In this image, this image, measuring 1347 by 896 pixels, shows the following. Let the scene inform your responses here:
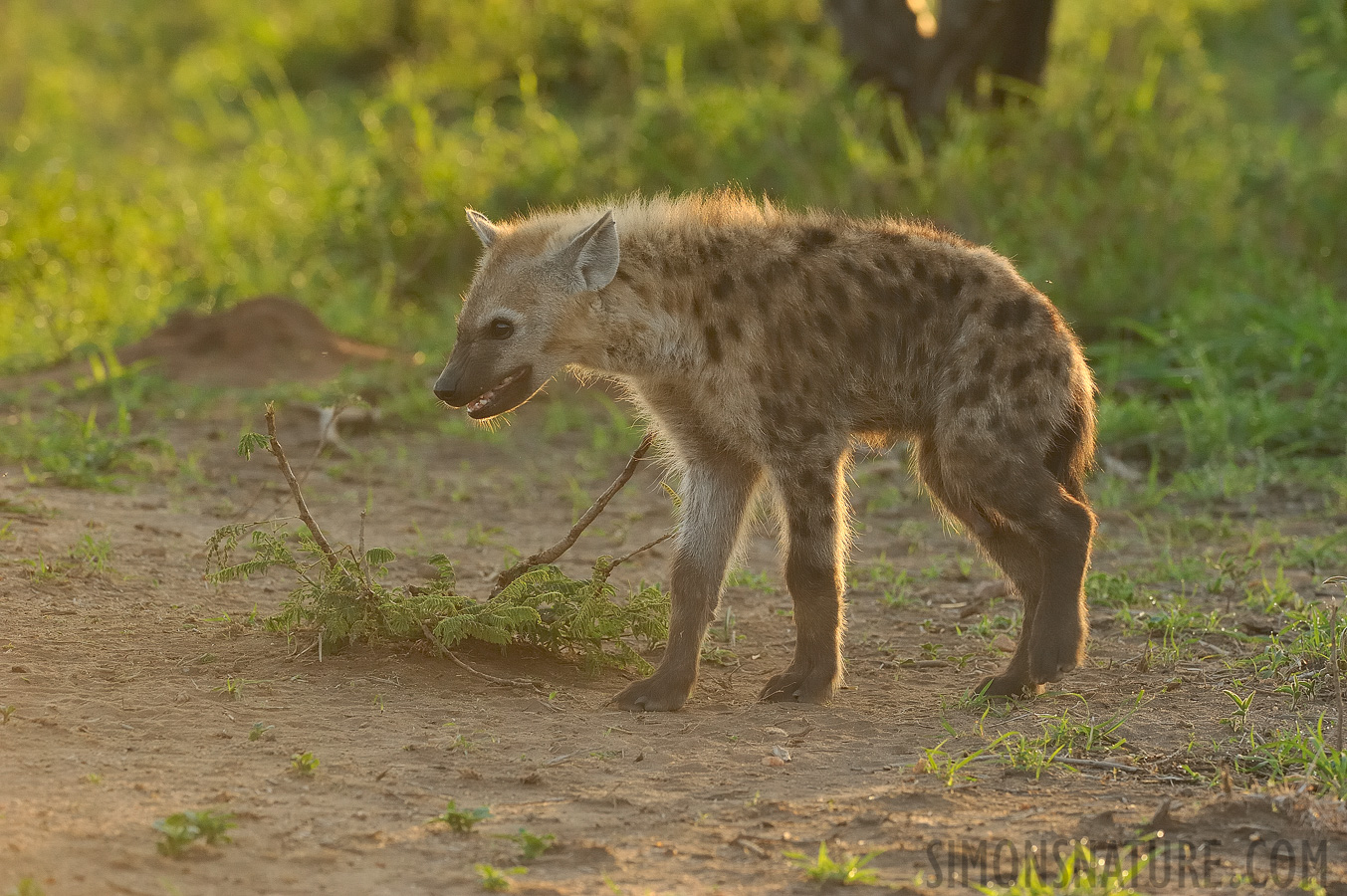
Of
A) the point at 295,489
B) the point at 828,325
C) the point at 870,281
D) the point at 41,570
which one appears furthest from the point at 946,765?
the point at 41,570

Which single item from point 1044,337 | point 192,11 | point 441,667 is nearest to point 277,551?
point 441,667

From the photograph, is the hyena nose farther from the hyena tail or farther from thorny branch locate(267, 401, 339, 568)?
the hyena tail

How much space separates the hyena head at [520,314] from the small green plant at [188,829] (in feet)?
5.11

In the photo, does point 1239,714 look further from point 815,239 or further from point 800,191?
point 800,191

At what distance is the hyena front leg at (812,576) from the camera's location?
153 inches

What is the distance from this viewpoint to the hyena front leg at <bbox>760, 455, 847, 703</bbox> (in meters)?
3.89

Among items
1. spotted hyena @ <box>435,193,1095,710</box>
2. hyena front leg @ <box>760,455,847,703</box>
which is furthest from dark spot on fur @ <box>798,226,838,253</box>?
hyena front leg @ <box>760,455,847,703</box>

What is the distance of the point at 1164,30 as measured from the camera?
11531mm

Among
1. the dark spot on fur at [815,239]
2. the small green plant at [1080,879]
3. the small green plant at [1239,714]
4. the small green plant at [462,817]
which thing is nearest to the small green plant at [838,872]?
the small green plant at [1080,879]

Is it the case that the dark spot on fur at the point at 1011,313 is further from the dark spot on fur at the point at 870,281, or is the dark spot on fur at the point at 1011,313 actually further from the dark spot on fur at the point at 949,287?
the dark spot on fur at the point at 870,281

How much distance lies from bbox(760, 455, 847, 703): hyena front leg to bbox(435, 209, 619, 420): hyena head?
715 mm

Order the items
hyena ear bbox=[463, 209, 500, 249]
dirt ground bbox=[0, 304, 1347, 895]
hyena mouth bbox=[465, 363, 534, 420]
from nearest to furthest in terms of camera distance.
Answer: dirt ground bbox=[0, 304, 1347, 895]
hyena mouth bbox=[465, 363, 534, 420]
hyena ear bbox=[463, 209, 500, 249]

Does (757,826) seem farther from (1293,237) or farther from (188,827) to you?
(1293,237)

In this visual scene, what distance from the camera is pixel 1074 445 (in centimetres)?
404
